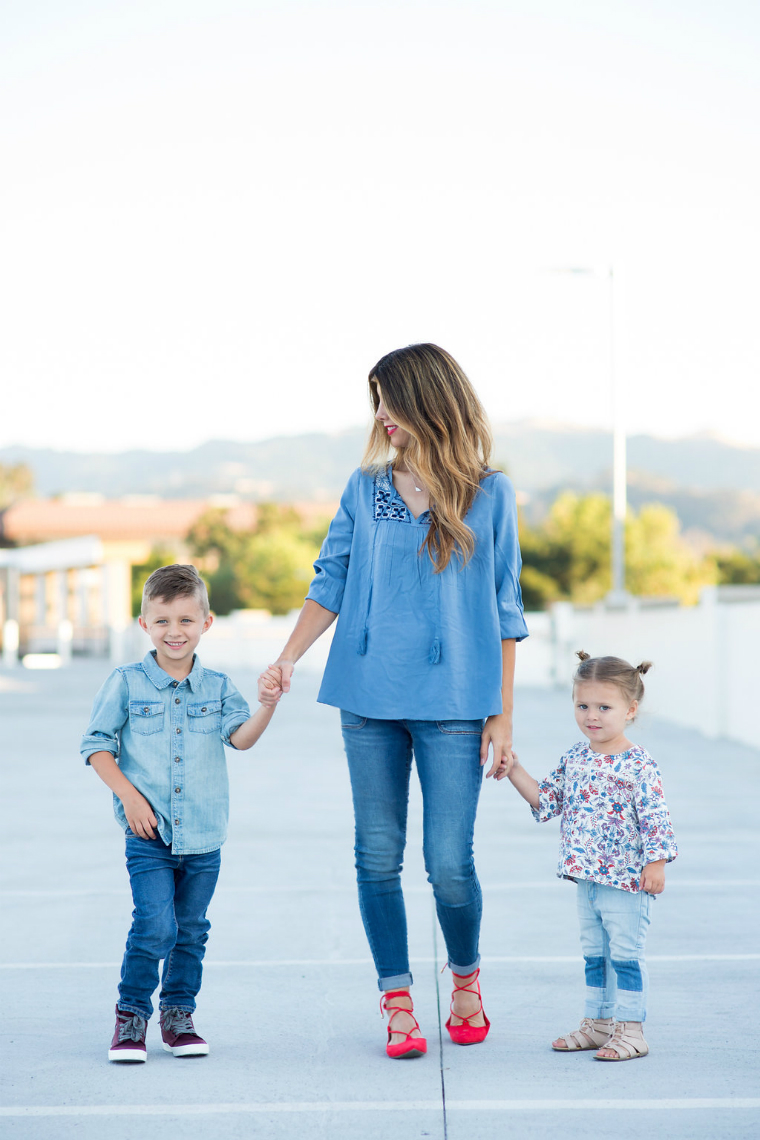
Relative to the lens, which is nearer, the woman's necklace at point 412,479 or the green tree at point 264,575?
the woman's necklace at point 412,479

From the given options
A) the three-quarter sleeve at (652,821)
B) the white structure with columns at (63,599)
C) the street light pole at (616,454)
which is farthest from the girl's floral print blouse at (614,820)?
the white structure with columns at (63,599)

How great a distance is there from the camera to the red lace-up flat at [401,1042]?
130 inches

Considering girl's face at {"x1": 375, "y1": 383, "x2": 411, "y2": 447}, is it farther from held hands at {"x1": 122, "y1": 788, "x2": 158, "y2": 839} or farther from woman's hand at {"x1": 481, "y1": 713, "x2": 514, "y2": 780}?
held hands at {"x1": 122, "y1": 788, "x2": 158, "y2": 839}

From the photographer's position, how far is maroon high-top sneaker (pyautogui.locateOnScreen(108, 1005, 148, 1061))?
328 centimetres

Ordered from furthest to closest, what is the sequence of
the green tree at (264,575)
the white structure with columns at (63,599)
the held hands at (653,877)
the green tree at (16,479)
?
the green tree at (16,479) < the green tree at (264,575) < the white structure with columns at (63,599) < the held hands at (653,877)

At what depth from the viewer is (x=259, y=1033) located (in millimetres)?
3543

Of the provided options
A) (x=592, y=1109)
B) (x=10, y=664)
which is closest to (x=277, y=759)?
(x=592, y=1109)

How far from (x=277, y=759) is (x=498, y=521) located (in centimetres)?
745

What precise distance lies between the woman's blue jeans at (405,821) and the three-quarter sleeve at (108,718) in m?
0.60

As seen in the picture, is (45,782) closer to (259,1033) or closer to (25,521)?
(259,1033)

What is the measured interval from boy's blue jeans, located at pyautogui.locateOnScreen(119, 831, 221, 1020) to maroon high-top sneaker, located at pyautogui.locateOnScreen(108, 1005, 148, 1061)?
0.06ft

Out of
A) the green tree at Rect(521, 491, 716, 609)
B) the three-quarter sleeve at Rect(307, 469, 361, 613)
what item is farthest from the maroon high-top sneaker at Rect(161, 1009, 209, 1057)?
the green tree at Rect(521, 491, 716, 609)

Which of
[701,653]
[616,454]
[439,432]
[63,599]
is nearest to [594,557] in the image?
[63,599]

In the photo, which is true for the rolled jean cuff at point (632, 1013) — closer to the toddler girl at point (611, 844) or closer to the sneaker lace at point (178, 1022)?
the toddler girl at point (611, 844)
